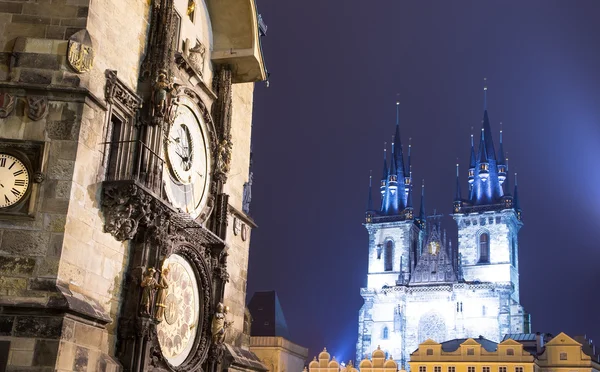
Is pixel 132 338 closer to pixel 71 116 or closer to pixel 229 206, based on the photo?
pixel 71 116

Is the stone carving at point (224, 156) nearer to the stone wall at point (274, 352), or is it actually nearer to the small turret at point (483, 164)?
the stone wall at point (274, 352)

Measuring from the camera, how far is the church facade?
6962 cm

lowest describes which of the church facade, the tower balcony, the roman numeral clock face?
the roman numeral clock face

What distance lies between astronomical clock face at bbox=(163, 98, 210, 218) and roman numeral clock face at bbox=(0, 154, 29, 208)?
2131mm

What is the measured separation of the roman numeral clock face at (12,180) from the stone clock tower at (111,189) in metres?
0.01

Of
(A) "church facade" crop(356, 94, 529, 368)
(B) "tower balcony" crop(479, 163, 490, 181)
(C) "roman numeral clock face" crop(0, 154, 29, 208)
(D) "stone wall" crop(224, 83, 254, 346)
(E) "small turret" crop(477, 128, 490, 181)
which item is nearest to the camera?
(C) "roman numeral clock face" crop(0, 154, 29, 208)

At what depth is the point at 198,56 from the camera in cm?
1068

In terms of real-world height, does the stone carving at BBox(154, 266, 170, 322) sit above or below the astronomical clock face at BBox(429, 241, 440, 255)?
below

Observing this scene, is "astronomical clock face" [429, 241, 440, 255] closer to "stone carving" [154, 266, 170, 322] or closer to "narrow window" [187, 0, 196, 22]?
"narrow window" [187, 0, 196, 22]

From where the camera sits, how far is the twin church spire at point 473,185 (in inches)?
2985

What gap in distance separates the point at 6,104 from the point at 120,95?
1.33m

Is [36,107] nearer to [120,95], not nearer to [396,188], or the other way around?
[120,95]

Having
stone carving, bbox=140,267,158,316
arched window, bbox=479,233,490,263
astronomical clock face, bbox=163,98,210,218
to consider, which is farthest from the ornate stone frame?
arched window, bbox=479,233,490,263

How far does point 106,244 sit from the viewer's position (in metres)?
8.12
